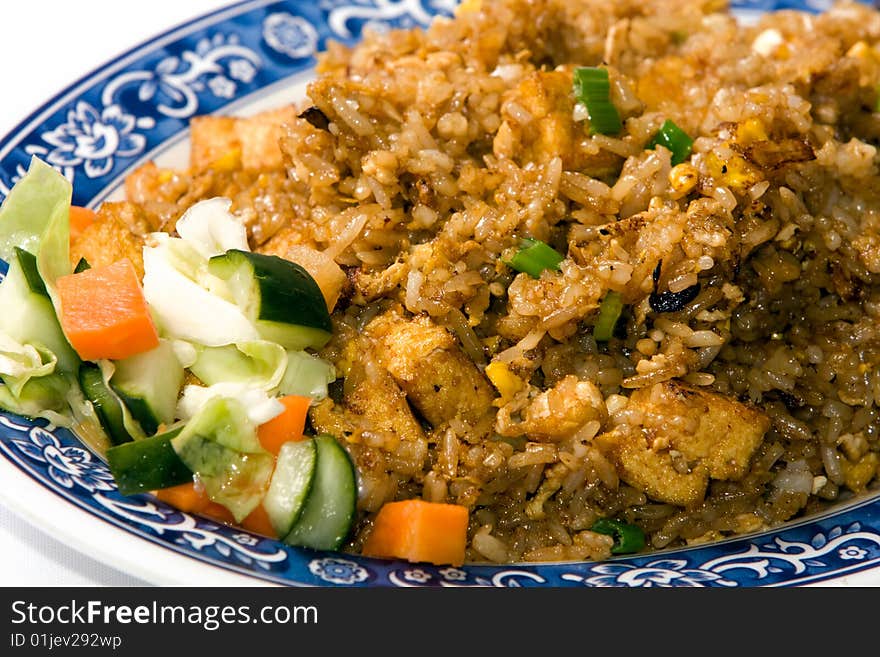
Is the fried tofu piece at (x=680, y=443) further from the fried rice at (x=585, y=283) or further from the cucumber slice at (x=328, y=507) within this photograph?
the cucumber slice at (x=328, y=507)

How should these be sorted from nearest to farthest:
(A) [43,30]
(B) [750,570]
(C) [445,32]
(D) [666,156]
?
(B) [750,570] < (D) [666,156] < (C) [445,32] < (A) [43,30]

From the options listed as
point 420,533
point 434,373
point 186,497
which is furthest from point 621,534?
point 186,497

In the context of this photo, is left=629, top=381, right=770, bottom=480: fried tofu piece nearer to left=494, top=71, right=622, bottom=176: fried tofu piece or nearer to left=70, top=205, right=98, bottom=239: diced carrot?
→ left=494, top=71, right=622, bottom=176: fried tofu piece

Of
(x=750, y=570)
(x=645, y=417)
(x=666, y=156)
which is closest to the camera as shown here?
(x=750, y=570)

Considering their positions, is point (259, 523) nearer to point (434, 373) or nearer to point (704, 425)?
point (434, 373)

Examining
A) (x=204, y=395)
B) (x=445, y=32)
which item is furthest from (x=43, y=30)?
(x=204, y=395)

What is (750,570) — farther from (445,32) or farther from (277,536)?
(445,32)

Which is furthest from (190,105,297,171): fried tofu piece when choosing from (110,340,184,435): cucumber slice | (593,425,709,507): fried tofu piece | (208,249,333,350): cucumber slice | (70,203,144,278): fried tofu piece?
(593,425,709,507): fried tofu piece
